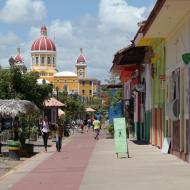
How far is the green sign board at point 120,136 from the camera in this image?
22.3 meters

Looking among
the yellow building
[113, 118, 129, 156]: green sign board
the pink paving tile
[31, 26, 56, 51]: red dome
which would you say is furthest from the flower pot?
[31, 26, 56, 51]: red dome

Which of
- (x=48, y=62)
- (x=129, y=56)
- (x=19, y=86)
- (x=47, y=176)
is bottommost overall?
(x=47, y=176)

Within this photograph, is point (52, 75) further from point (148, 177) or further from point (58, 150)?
point (148, 177)

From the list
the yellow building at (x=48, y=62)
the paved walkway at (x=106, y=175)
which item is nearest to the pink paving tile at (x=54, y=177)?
the paved walkway at (x=106, y=175)

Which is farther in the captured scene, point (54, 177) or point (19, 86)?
point (19, 86)

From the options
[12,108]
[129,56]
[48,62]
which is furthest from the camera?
[48,62]

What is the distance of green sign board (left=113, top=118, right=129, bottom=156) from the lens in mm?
22295

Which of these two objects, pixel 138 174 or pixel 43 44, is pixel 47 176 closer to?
pixel 138 174

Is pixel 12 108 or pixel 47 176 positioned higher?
pixel 12 108

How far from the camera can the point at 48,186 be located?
48.1ft

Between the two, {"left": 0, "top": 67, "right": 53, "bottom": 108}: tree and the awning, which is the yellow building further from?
the awning

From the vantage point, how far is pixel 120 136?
22.3 metres

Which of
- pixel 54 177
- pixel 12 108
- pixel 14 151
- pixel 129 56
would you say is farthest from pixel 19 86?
pixel 54 177

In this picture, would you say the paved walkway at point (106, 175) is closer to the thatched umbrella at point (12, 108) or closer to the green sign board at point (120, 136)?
the green sign board at point (120, 136)
